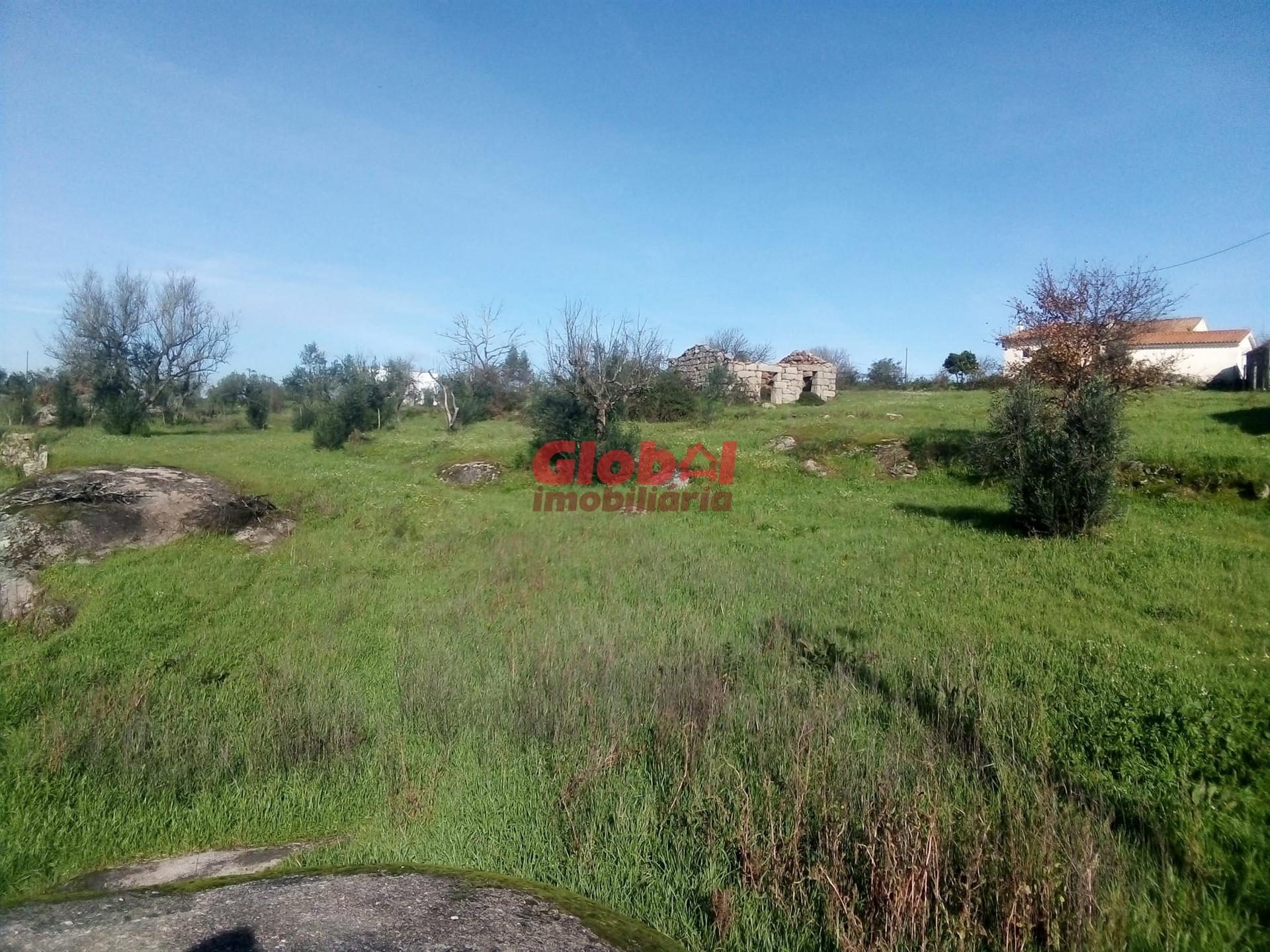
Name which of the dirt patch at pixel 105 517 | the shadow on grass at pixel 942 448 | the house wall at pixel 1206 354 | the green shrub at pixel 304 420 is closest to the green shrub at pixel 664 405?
the shadow on grass at pixel 942 448

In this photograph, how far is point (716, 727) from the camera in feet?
15.6

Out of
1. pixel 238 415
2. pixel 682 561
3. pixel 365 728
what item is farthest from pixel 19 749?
pixel 238 415

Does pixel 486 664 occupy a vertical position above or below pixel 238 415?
below

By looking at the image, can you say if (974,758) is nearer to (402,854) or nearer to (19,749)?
(402,854)

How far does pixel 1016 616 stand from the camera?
21.8ft

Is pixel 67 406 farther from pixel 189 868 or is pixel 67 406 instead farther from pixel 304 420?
pixel 189 868

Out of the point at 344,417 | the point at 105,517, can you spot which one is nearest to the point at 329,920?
the point at 105,517

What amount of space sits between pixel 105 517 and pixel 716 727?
28.1 ft

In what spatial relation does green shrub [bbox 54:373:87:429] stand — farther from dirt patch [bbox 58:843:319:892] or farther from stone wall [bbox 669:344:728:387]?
dirt patch [bbox 58:843:319:892]

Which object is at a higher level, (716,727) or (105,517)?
(105,517)

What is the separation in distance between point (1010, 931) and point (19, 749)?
19.1 ft

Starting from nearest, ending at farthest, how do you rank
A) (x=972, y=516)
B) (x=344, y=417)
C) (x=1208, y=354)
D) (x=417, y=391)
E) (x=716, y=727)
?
(x=716, y=727)
(x=972, y=516)
(x=344, y=417)
(x=1208, y=354)
(x=417, y=391)

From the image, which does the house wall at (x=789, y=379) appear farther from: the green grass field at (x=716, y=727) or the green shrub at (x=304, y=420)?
the green grass field at (x=716, y=727)

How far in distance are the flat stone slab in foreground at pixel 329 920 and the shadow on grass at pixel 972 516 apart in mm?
9101
